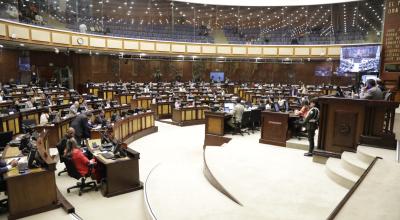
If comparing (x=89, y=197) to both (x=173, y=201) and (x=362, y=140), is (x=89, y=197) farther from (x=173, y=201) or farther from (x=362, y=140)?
(x=362, y=140)

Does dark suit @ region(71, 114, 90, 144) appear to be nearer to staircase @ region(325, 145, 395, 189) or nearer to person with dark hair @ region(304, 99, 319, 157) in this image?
person with dark hair @ region(304, 99, 319, 157)

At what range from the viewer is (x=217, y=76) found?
2523 centimetres

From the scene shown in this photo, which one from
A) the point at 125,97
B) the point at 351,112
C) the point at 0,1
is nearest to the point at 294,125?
the point at 351,112

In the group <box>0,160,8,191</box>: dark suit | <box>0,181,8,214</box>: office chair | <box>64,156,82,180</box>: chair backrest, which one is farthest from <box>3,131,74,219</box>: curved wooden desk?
<box>64,156,82,180</box>: chair backrest

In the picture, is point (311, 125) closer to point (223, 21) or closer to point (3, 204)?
point (3, 204)

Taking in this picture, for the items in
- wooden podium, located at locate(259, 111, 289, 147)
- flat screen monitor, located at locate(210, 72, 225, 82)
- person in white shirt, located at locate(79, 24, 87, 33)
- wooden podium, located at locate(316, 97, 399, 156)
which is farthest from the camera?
flat screen monitor, located at locate(210, 72, 225, 82)

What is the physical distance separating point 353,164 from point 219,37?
20940mm

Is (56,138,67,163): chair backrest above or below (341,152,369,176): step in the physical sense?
below

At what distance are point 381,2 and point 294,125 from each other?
16950 mm

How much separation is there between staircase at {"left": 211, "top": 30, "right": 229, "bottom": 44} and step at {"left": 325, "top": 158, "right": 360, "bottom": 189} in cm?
1972

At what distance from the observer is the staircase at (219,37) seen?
945 inches

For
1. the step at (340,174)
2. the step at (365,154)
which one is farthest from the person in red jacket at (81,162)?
the step at (365,154)

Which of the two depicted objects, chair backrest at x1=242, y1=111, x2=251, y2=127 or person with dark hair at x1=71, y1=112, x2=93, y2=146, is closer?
person with dark hair at x1=71, y1=112, x2=93, y2=146

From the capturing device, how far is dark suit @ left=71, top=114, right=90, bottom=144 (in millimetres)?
7777
